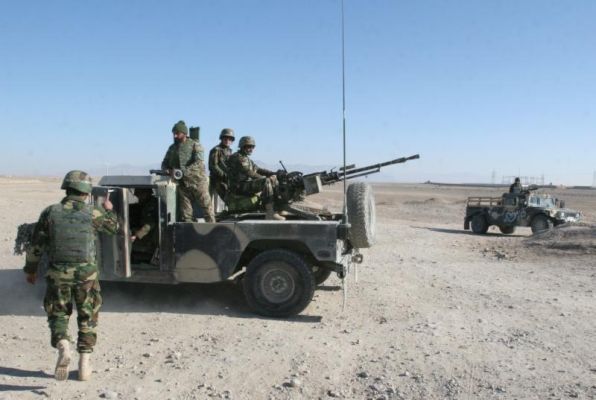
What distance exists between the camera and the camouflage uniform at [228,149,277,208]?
6.83 m

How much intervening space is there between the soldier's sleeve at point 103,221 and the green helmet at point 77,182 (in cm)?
19

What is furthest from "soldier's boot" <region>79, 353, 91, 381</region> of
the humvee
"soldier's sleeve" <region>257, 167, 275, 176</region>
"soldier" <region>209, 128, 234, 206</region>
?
the humvee

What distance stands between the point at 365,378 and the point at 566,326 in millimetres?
2742

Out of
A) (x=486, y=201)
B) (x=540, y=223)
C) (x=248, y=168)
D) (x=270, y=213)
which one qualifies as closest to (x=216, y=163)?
(x=248, y=168)

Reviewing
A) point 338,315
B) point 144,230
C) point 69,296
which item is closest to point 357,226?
point 338,315

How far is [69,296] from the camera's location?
422cm

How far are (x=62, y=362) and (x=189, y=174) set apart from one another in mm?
2847

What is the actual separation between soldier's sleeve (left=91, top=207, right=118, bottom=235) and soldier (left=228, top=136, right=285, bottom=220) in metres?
2.56

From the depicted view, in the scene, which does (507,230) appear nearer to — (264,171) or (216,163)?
(264,171)

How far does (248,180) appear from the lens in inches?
273

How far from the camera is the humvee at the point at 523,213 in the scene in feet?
59.9

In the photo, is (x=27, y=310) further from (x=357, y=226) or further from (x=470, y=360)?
(x=470, y=360)

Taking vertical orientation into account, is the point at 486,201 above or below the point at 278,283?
above

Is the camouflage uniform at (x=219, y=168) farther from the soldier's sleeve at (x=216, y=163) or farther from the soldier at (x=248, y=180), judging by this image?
the soldier at (x=248, y=180)
